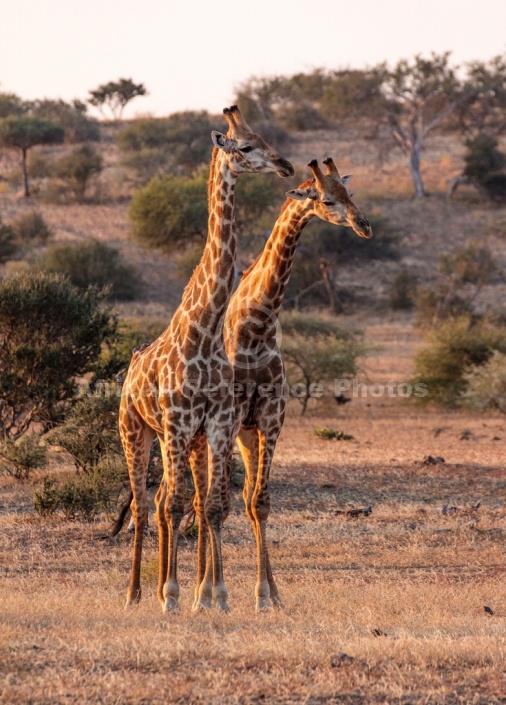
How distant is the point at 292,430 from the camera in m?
19.5

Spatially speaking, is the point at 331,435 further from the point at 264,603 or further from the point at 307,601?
the point at 264,603

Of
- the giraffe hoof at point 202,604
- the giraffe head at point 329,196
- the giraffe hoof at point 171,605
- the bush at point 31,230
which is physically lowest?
the bush at point 31,230

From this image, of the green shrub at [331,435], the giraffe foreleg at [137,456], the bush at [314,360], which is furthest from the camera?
the bush at [314,360]

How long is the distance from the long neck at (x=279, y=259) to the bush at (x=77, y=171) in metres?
41.6

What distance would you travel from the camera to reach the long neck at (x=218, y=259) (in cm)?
786

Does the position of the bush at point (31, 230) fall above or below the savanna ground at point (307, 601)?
below

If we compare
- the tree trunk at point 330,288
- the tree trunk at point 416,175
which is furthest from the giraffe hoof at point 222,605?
the tree trunk at point 416,175

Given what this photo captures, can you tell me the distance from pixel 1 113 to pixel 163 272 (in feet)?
101

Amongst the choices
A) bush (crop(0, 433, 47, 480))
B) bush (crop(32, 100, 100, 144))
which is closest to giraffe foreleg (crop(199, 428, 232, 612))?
bush (crop(0, 433, 47, 480))

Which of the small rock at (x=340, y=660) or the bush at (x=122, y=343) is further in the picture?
the bush at (x=122, y=343)

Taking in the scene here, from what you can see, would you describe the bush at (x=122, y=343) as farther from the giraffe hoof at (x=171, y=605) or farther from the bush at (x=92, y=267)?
the bush at (x=92, y=267)

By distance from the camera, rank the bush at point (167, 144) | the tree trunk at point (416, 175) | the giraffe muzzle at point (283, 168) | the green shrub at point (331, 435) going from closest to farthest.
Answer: the giraffe muzzle at point (283, 168)
the green shrub at point (331, 435)
the tree trunk at point (416, 175)
the bush at point (167, 144)

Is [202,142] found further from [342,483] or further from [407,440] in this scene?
[342,483]

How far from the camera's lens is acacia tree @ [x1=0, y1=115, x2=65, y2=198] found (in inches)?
1998
